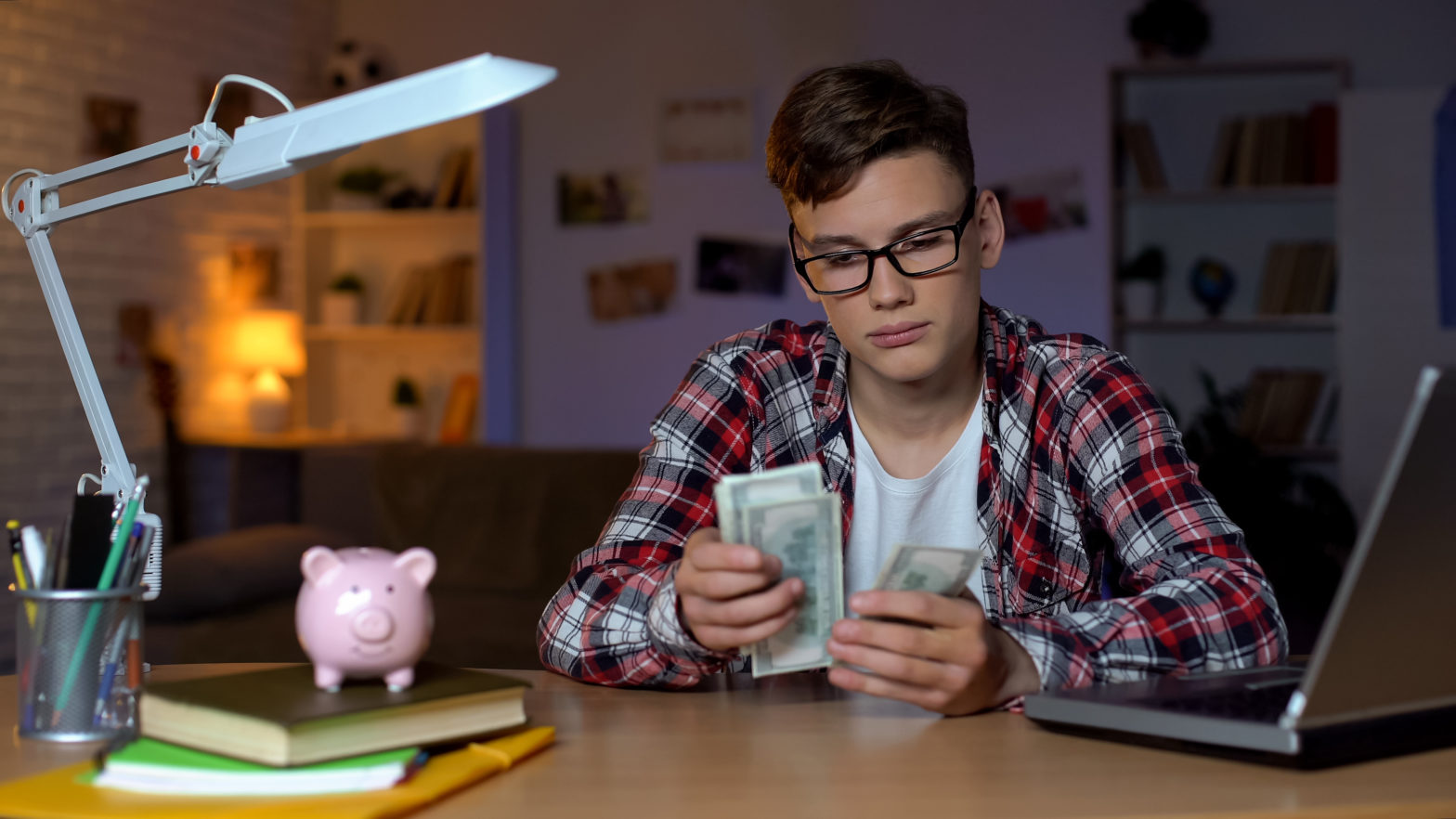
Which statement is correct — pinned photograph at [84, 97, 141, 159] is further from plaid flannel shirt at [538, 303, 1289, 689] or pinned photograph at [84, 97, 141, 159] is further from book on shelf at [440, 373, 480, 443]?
plaid flannel shirt at [538, 303, 1289, 689]

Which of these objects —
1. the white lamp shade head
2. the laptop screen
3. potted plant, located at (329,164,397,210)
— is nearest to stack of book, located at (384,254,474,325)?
potted plant, located at (329,164,397,210)

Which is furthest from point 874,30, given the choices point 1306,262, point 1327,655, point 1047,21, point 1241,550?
point 1327,655

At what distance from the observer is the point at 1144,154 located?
4500 mm

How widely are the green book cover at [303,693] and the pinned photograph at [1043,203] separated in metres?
3.94

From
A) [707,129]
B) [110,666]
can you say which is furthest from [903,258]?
[707,129]

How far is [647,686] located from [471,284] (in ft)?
13.0

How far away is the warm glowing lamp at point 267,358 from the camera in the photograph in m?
4.82

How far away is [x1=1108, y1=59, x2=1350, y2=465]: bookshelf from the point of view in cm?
435

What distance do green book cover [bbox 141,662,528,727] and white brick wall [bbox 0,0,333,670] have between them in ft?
10.5

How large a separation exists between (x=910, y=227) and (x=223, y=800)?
901mm

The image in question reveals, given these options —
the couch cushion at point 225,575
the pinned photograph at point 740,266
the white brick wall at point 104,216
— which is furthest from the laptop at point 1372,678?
the pinned photograph at point 740,266

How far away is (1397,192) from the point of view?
13.8 feet

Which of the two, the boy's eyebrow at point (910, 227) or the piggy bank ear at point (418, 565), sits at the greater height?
the boy's eyebrow at point (910, 227)

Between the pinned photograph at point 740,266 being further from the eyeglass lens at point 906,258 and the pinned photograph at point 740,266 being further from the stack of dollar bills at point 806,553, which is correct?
the stack of dollar bills at point 806,553
